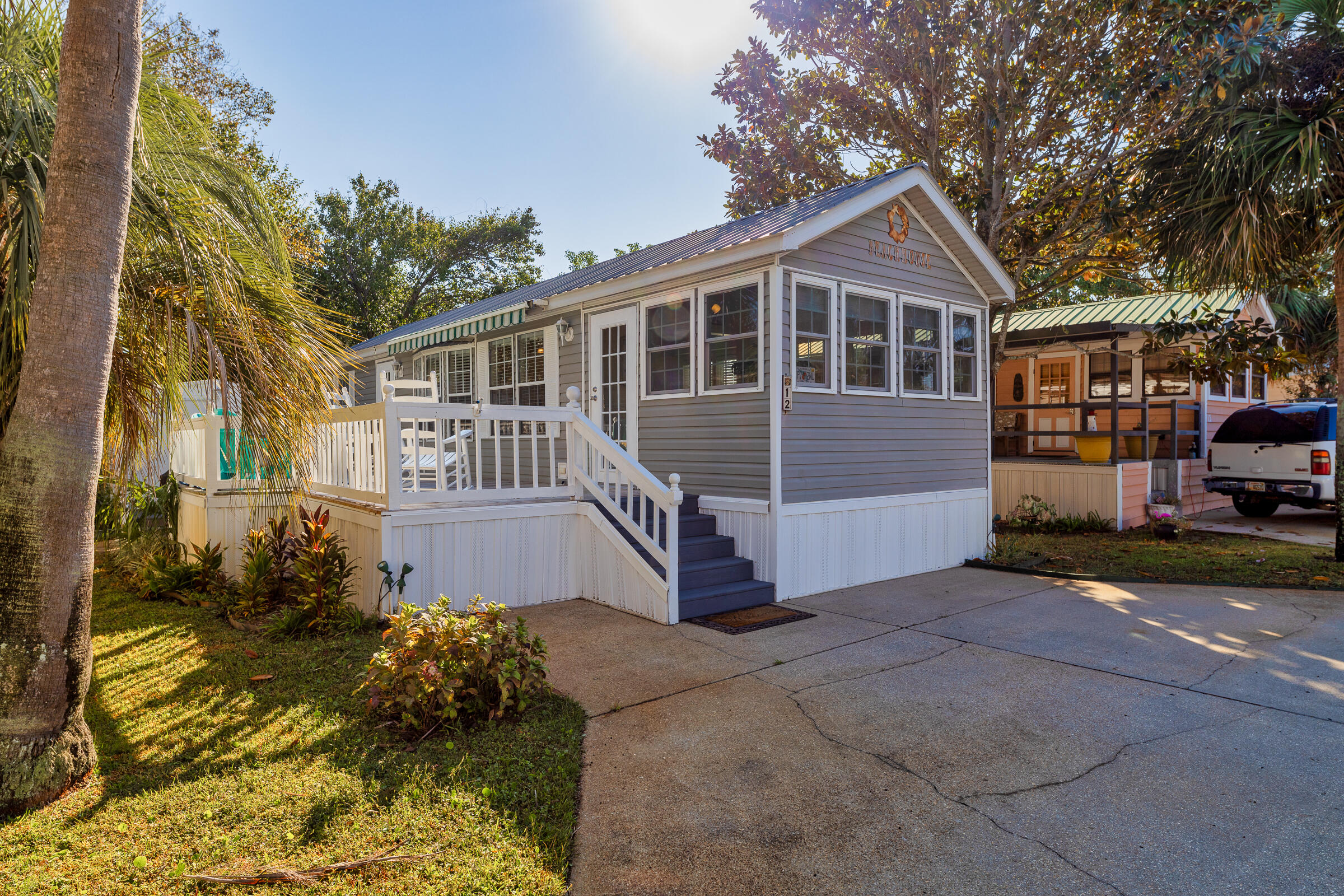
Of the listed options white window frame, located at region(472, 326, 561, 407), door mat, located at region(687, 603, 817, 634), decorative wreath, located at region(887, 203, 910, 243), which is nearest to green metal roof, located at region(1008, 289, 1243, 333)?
decorative wreath, located at region(887, 203, 910, 243)

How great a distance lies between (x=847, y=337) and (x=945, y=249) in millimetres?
2119

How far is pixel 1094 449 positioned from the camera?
11281 mm

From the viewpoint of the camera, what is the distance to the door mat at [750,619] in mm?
5910

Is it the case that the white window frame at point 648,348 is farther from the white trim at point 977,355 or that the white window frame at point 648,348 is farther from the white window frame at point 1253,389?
the white window frame at point 1253,389

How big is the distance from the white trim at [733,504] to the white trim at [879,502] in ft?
0.64

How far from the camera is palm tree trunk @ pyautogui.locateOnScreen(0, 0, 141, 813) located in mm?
2787

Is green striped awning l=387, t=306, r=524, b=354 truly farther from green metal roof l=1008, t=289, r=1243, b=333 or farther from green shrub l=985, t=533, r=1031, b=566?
green metal roof l=1008, t=289, r=1243, b=333

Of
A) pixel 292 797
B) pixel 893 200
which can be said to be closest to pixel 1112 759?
pixel 292 797

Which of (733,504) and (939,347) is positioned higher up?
(939,347)

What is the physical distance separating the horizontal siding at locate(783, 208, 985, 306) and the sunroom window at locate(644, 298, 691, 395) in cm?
137

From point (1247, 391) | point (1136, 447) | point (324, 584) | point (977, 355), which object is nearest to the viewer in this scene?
point (324, 584)

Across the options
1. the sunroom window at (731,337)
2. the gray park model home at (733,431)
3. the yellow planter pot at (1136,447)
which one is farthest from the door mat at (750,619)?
the yellow planter pot at (1136,447)

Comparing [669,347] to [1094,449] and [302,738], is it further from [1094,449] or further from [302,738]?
[1094,449]

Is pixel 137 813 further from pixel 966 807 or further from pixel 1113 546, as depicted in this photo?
pixel 1113 546
